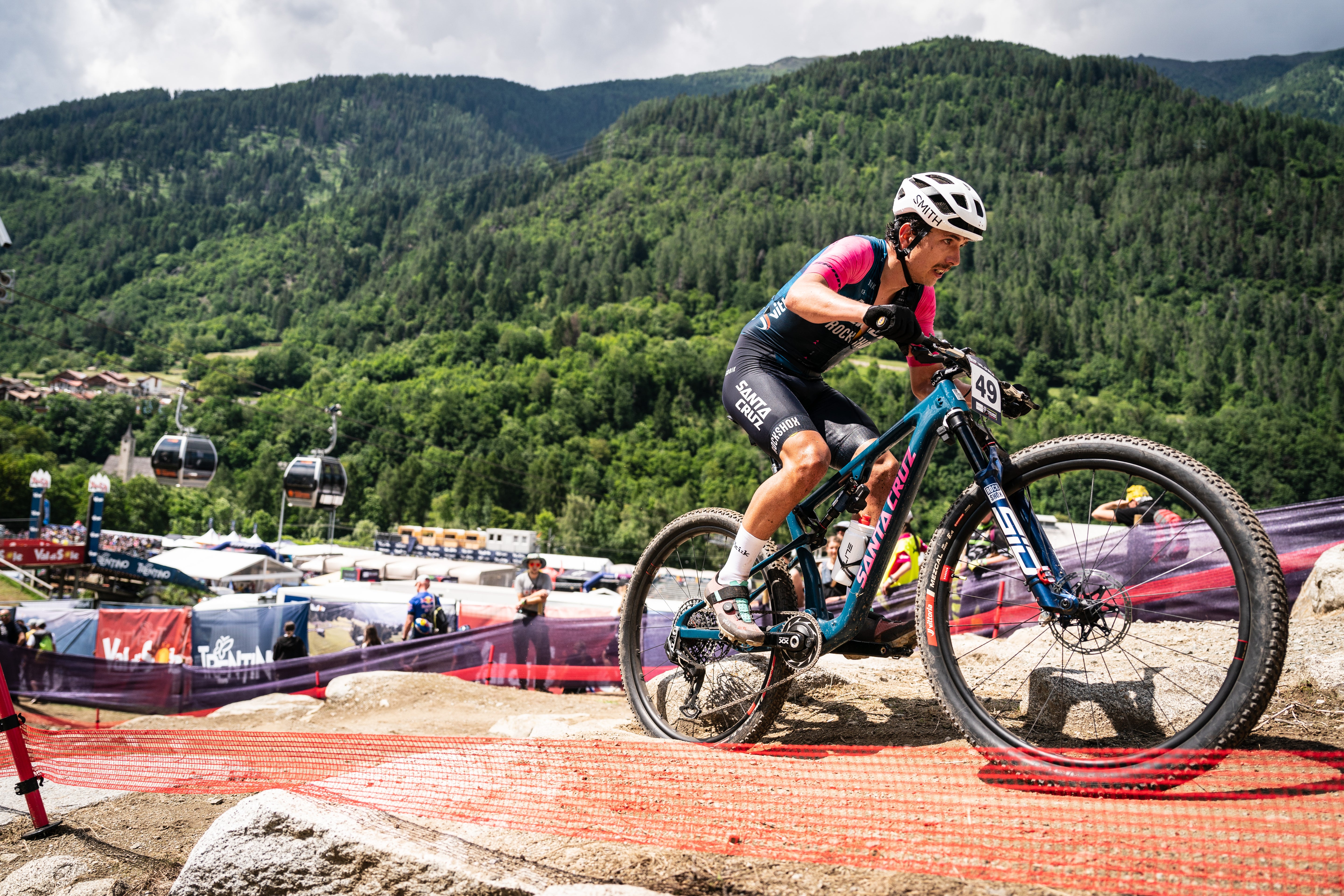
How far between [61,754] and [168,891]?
4231mm

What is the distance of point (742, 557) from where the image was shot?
4.11 m

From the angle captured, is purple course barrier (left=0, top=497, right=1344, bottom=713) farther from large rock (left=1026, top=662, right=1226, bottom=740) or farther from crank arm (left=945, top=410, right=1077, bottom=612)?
crank arm (left=945, top=410, right=1077, bottom=612)

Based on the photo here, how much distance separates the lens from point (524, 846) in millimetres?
2781

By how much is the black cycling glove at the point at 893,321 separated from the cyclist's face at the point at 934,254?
19.5 inches

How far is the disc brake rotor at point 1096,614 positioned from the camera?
114 inches

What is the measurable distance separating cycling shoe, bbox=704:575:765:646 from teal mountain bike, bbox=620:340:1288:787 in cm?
12

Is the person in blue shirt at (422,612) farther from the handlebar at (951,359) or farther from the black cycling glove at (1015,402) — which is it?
the black cycling glove at (1015,402)

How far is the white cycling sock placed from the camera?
4066 mm

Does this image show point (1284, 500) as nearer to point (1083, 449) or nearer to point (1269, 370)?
point (1269, 370)

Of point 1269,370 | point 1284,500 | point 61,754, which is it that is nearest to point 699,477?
point 1284,500

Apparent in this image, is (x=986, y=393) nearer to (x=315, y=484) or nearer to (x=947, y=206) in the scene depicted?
(x=947, y=206)

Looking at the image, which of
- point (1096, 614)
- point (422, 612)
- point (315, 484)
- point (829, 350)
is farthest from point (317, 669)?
point (315, 484)

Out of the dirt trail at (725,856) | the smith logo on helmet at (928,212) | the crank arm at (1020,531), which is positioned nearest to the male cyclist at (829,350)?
the smith logo on helmet at (928,212)

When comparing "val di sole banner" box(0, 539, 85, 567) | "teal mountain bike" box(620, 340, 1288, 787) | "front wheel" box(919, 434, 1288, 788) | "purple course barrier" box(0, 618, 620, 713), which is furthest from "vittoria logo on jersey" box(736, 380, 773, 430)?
"val di sole banner" box(0, 539, 85, 567)
